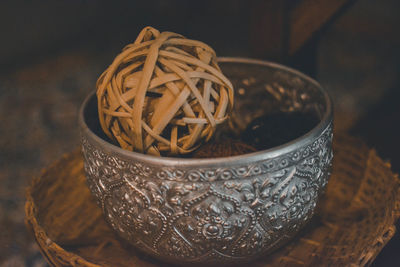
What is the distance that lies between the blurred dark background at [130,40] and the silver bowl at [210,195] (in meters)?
0.29

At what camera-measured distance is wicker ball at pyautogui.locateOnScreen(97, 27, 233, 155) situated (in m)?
0.53

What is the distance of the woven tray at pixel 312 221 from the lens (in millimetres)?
614

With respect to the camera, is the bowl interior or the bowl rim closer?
the bowl rim

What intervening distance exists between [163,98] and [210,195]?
0.13 meters

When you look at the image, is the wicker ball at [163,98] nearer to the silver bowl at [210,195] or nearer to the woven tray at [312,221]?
the silver bowl at [210,195]

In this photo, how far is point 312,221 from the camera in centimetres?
71

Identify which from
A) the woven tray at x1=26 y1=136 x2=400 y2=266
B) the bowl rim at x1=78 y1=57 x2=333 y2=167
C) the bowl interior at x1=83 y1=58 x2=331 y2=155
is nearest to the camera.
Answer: the bowl rim at x1=78 y1=57 x2=333 y2=167

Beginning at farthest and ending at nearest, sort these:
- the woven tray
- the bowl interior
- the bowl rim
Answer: the bowl interior < the woven tray < the bowl rim

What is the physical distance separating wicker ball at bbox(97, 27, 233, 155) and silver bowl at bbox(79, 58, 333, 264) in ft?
0.12

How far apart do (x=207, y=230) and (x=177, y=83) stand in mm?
175

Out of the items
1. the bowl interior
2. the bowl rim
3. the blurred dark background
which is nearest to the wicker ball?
the bowl rim

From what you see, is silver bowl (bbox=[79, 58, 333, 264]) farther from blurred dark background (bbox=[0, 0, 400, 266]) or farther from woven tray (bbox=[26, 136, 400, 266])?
blurred dark background (bbox=[0, 0, 400, 266])

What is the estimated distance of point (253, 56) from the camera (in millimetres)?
894

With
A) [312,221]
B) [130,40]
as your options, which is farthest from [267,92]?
[130,40]
